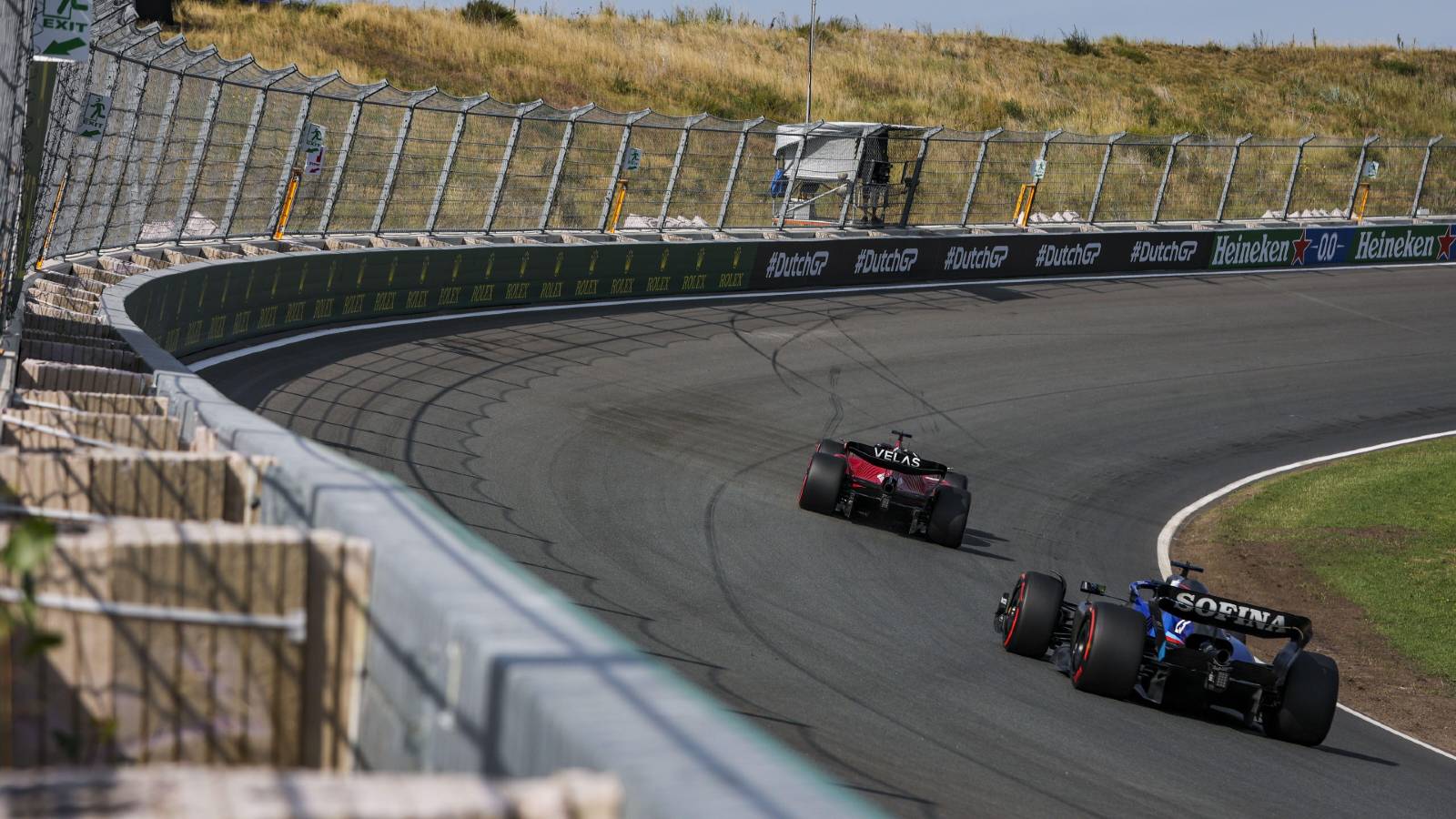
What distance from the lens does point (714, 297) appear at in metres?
24.2

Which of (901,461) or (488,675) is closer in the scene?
(488,675)

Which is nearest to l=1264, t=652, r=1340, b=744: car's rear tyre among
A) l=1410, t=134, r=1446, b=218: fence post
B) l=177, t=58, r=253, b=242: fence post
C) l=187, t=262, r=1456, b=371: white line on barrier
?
l=187, t=262, r=1456, b=371: white line on barrier

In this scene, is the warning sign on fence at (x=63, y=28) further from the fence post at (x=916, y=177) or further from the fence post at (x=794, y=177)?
the fence post at (x=916, y=177)

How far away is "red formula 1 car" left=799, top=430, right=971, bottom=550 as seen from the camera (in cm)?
1303

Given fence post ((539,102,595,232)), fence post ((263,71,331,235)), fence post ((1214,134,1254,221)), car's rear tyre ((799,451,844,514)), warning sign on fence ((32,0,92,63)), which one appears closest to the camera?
warning sign on fence ((32,0,92,63))

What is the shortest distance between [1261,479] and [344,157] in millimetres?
12253

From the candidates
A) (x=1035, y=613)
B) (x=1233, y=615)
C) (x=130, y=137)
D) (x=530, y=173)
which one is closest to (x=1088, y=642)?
(x=1035, y=613)

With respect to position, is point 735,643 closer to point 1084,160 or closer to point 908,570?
point 908,570

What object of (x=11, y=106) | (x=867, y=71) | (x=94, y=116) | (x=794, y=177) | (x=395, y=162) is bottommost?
(x=11, y=106)

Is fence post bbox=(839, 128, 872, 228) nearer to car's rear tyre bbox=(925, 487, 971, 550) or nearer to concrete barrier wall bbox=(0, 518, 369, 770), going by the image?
car's rear tyre bbox=(925, 487, 971, 550)

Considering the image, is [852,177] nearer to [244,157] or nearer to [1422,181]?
[244,157]

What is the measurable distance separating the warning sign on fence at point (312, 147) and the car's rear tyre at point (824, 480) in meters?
8.70

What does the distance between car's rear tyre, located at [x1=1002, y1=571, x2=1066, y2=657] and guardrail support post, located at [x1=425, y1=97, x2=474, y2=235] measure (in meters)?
12.6

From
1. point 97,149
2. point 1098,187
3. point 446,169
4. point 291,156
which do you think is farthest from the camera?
point 1098,187
